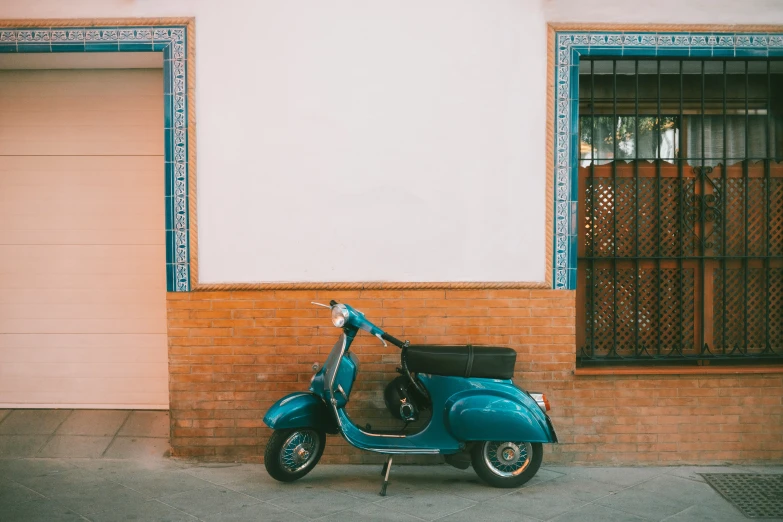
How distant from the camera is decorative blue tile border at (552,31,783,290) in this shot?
6031mm

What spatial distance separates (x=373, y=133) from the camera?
6.00 metres

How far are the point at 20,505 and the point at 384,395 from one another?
2681 mm

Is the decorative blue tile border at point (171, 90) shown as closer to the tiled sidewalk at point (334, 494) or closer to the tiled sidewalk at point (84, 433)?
the tiled sidewalk at point (84, 433)

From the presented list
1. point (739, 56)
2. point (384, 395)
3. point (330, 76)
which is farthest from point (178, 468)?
point (739, 56)

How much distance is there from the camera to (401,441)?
17.9ft

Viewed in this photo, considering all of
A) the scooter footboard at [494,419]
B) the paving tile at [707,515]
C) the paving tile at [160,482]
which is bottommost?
the paving tile at [707,515]

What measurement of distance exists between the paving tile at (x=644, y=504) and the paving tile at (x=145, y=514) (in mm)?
2911

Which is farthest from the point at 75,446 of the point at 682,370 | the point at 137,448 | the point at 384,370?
the point at 682,370

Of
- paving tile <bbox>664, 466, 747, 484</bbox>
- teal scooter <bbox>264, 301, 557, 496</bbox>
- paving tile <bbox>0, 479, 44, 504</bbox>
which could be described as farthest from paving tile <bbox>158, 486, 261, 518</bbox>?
paving tile <bbox>664, 466, 747, 484</bbox>

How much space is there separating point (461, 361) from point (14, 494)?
11.1 feet

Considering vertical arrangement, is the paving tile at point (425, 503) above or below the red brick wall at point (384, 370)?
below

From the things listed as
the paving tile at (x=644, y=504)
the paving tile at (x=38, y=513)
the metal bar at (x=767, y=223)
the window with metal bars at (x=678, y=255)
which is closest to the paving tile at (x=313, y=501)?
the paving tile at (x=38, y=513)

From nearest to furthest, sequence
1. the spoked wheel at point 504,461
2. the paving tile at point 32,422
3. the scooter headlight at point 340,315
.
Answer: the scooter headlight at point 340,315 → the spoked wheel at point 504,461 → the paving tile at point 32,422

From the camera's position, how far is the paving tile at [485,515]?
4902 millimetres
